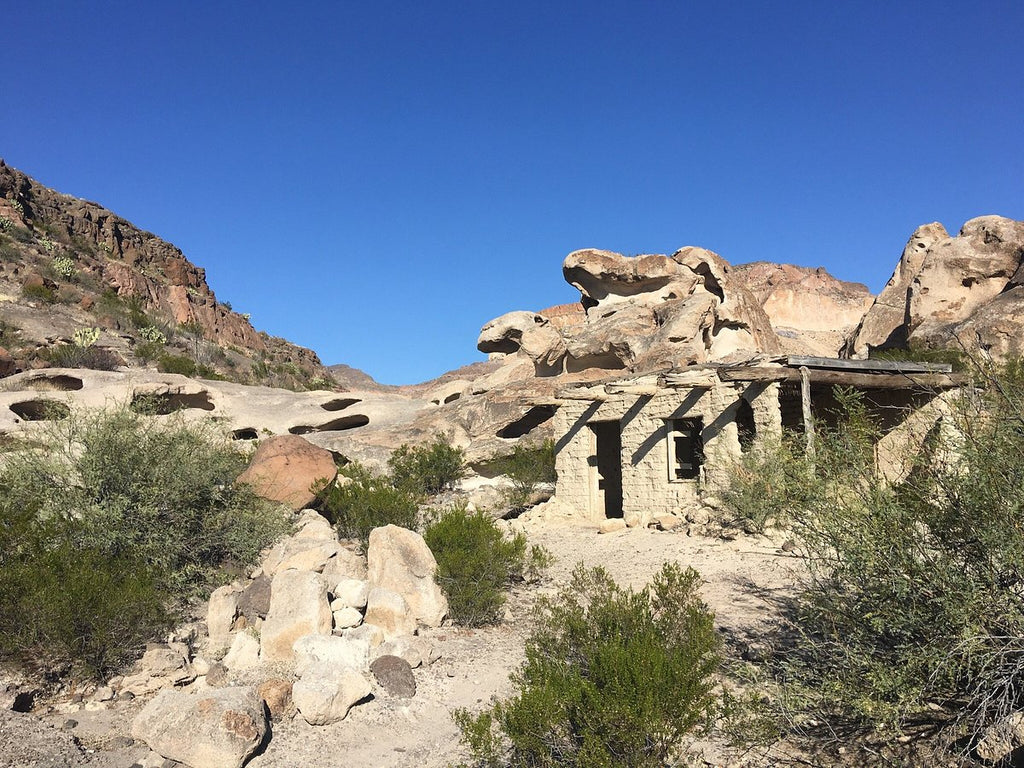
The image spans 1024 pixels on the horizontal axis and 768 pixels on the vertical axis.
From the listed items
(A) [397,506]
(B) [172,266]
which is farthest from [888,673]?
(B) [172,266]

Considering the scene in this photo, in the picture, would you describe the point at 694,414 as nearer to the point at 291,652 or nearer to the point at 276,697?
the point at 291,652

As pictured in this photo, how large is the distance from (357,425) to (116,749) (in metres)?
14.5

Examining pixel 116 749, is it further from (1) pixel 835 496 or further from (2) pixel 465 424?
(2) pixel 465 424

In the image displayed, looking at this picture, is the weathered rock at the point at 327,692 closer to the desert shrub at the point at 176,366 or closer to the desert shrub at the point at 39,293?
the desert shrub at the point at 176,366

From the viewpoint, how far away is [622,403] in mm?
12789

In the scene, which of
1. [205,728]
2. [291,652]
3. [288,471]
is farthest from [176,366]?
[205,728]

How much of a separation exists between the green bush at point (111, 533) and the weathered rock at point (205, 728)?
4.39ft

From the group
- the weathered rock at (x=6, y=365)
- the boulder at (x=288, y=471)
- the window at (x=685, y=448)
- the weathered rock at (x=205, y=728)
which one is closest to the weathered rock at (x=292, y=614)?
the weathered rock at (x=205, y=728)

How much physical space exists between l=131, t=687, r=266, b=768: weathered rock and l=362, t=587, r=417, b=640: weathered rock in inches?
73.6

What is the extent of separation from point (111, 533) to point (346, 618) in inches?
117

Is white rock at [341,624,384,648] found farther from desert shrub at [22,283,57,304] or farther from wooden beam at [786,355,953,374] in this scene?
desert shrub at [22,283,57,304]

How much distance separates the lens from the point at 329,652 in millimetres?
5348

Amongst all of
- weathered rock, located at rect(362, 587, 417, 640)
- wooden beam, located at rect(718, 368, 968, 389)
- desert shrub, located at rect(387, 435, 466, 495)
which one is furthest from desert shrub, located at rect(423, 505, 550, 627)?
desert shrub, located at rect(387, 435, 466, 495)

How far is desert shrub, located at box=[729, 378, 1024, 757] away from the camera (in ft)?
10.4
